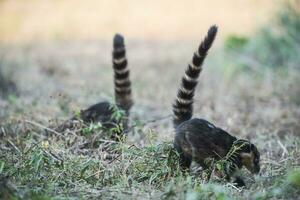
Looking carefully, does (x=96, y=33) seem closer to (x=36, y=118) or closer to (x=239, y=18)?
(x=239, y=18)

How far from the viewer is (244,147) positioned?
541 centimetres

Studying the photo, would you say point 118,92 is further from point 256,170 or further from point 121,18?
point 121,18

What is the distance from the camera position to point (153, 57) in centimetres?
1434

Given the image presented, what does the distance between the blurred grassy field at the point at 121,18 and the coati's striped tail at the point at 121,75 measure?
10040 mm

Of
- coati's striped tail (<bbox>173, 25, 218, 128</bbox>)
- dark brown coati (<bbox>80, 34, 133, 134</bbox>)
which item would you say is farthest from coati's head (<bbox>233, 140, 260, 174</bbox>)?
dark brown coati (<bbox>80, 34, 133, 134</bbox>)

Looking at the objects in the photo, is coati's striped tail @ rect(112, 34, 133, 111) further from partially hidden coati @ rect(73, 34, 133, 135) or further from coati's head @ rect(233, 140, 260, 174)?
coati's head @ rect(233, 140, 260, 174)

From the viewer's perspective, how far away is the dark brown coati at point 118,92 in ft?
21.9

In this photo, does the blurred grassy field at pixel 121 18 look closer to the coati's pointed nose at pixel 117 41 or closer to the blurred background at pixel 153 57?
the blurred background at pixel 153 57

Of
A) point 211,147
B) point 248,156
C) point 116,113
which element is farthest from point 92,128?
point 248,156

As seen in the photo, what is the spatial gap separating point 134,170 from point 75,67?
8.12 meters

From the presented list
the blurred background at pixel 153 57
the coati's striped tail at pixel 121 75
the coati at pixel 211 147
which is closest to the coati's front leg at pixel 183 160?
the coati at pixel 211 147

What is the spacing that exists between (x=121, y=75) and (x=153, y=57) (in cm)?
739

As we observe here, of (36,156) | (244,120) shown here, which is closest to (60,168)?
(36,156)

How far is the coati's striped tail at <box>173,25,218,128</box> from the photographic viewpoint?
5572 mm
